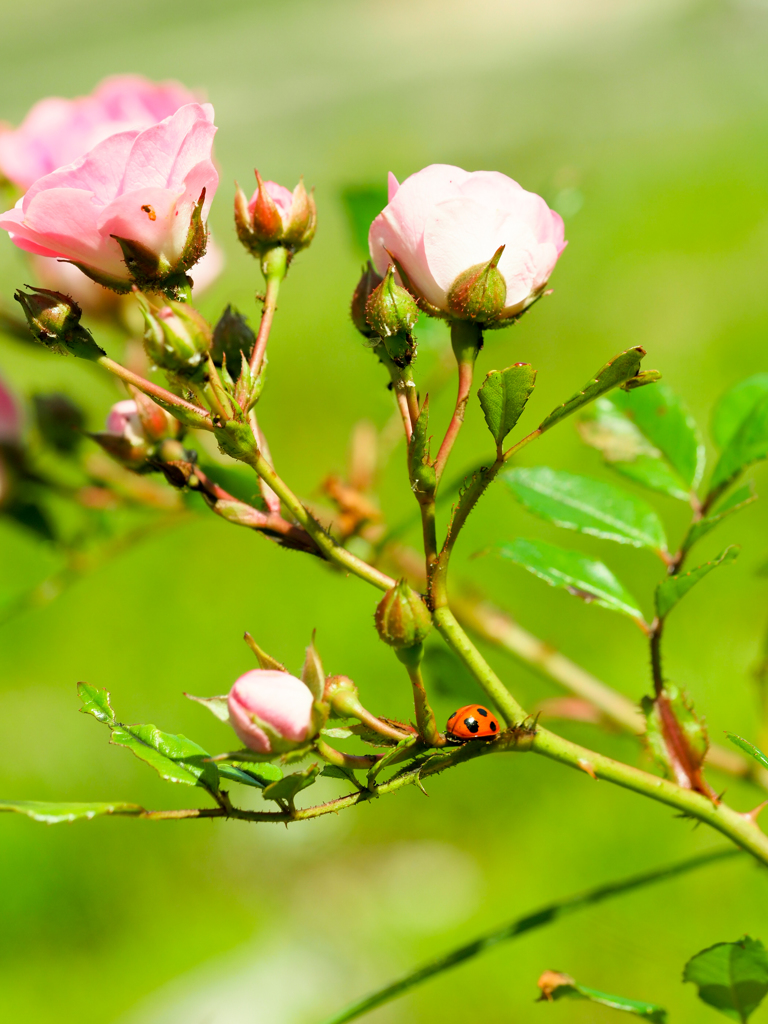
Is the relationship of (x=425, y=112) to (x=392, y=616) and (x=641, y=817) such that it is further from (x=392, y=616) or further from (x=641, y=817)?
(x=392, y=616)

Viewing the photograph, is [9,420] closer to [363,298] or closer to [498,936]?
[363,298]

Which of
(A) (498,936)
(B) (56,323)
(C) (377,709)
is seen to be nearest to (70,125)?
(B) (56,323)

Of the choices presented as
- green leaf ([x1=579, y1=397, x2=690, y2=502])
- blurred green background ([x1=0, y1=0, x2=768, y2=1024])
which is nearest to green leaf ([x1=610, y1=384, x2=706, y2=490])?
green leaf ([x1=579, y1=397, x2=690, y2=502])

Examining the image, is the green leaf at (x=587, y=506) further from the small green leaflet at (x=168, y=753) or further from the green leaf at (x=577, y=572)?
the small green leaflet at (x=168, y=753)

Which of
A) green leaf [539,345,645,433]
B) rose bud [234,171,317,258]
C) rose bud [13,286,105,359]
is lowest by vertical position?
green leaf [539,345,645,433]

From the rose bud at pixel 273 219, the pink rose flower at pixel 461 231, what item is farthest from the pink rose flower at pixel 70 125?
the pink rose flower at pixel 461 231

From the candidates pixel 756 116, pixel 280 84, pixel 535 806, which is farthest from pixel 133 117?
pixel 280 84

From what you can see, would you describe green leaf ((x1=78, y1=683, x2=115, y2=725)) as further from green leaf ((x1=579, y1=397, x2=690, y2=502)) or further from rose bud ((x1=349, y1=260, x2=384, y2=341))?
green leaf ((x1=579, y1=397, x2=690, y2=502))

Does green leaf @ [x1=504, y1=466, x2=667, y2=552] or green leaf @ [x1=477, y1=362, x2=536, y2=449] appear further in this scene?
green leaf @ [x1=504, y1=466, x2=667, y2=552]
